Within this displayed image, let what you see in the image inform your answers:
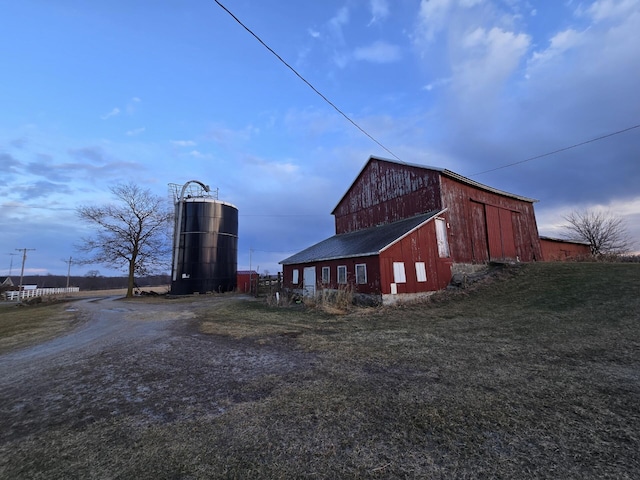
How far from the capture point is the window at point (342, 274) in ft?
56.8

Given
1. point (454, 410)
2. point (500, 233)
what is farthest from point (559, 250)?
point (454, 410)

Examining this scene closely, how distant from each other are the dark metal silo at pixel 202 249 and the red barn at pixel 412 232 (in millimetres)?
9102

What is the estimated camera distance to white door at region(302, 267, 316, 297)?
788 inches

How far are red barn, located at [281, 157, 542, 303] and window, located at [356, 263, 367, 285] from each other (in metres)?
0.05

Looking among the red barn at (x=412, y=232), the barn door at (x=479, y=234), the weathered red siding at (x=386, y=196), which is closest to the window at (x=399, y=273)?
the red barn at (x=412, y=232)

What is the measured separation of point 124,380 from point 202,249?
24.6 m

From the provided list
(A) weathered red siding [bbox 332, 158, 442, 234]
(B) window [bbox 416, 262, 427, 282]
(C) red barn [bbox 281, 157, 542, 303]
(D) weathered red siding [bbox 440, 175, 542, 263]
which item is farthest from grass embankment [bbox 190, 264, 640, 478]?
(A) weathered red siding [bbox 332, 158, 442, 234]

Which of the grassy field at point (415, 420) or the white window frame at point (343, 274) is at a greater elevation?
the white window frame at point (343, 274)

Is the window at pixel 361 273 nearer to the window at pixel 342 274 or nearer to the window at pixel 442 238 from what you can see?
the window at pixel 342 274

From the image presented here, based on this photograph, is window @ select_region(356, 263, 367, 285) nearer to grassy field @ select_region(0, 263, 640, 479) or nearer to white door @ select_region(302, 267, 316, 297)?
white door @ select_region(302, 267, 316, 297)

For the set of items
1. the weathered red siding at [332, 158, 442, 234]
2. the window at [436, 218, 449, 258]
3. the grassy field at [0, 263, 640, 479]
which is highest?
the weathered red siding at [332, 158, 442, 234]

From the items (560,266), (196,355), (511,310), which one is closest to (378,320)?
(511,310)

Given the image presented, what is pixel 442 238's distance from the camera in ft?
60.4

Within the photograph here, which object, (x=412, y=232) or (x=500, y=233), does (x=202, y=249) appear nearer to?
(x=412, y=232)
